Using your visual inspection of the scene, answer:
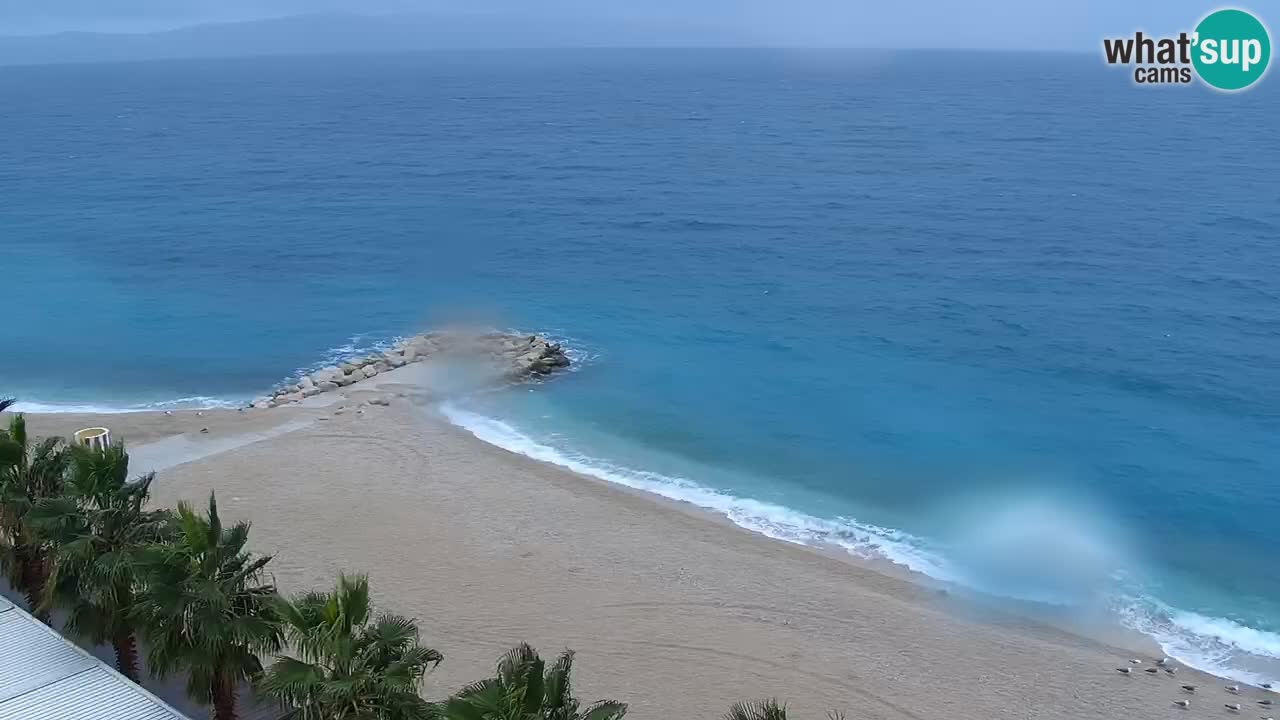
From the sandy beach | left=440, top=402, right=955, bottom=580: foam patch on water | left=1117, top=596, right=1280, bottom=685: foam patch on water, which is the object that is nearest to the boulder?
the sandy beach

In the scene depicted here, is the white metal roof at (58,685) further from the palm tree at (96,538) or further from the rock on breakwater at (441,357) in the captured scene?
the rock on breakwater at (441,357)

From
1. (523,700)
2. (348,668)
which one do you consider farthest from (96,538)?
(523,700)

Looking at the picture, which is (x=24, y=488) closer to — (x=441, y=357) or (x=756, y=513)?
(x=756, y=513)

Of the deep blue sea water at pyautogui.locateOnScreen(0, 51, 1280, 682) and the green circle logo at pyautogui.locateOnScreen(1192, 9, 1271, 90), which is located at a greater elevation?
the green circle logo at pyautogui.locateOnScreen(1192, 9, 1271, 90)

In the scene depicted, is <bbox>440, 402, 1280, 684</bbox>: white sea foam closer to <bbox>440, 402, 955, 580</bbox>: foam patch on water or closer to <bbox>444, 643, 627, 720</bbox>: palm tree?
<bbox>440, 402, 955, 580</bbox>: foam patch on water

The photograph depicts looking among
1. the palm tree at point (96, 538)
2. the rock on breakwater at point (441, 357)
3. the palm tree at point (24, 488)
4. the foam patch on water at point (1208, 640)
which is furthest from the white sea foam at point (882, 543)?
the palm tree at point (96, 538)

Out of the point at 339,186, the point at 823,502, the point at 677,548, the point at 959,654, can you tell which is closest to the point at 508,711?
the point at 959,654
